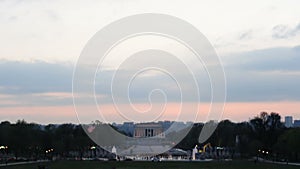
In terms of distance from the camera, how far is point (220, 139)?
131 meters

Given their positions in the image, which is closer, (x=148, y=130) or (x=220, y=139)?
(x=220, y=139)

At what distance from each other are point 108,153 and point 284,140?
151 ft

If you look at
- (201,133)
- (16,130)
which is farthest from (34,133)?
(201,133)

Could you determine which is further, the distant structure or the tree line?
the distant structure

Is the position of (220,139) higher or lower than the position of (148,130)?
lower

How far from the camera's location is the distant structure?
532ft

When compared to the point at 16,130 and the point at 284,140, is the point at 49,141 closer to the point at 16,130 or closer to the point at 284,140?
the point at 16,130

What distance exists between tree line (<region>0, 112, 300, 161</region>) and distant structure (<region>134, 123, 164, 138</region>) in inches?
1045

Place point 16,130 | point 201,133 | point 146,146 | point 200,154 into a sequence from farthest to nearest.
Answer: point 201,133 < point 146,146 < point 200,154 < point 16,130

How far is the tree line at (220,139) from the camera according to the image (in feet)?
307

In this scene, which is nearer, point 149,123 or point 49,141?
point 49,141

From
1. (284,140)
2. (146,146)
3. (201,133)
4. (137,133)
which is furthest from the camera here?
(137,133)

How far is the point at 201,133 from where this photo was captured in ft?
494

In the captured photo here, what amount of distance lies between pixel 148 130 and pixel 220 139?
116 ft
